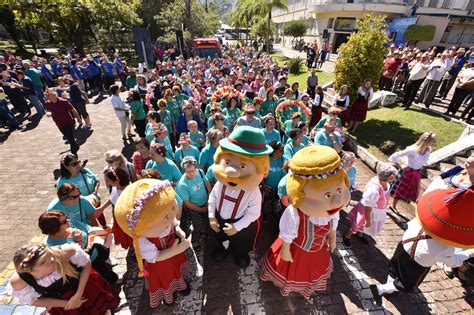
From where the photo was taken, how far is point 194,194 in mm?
3920

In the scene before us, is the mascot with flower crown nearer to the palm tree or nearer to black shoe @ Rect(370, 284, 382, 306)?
black shoe @ Rect(370, 284, 382, 306)

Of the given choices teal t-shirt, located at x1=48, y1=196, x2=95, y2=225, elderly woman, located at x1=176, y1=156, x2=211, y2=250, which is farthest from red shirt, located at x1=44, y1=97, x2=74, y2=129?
elderly woman, located at x1=176, y1=156, x2=211, y2=250

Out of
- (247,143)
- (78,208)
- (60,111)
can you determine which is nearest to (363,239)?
(247,143)

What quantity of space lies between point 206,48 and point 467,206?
19329 millimetres

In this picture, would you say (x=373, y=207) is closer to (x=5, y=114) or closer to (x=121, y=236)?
(x=121, y=236)

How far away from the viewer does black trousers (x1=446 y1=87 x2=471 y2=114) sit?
8.15 m

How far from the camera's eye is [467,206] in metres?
2.43

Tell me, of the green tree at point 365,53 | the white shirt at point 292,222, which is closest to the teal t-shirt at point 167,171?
the white shirt at point 292,222

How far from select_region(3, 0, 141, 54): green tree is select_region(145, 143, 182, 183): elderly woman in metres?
24.0

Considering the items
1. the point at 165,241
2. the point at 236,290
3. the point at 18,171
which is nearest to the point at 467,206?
the point at 236,290

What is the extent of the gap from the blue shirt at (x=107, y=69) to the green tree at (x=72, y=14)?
38.5 feet

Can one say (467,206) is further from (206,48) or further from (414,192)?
(206,48)

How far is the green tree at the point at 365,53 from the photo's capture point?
305 inches

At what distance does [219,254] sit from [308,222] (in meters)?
1.83
